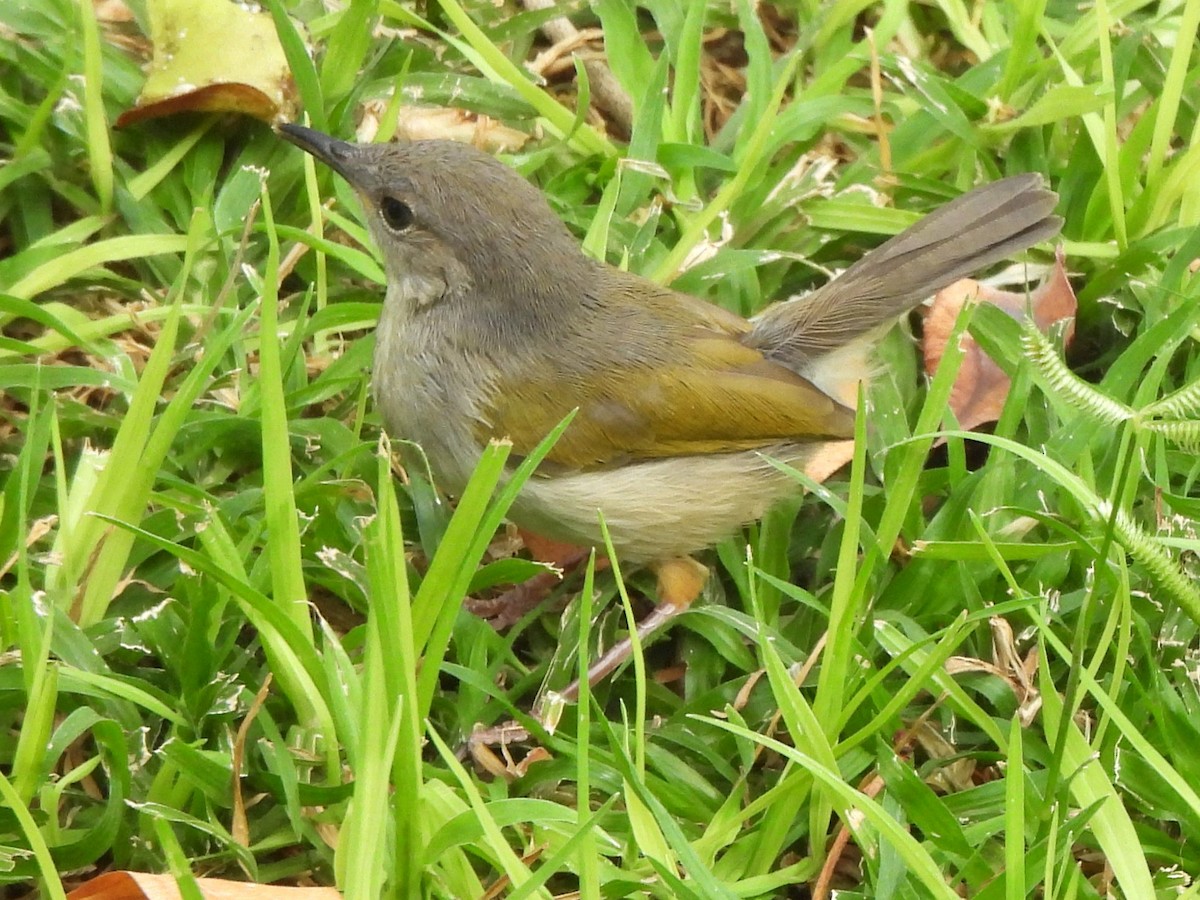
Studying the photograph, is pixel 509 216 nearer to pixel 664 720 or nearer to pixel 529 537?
pixel 529 537

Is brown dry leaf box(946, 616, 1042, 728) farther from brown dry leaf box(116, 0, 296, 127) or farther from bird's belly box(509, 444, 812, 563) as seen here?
brown dry leaf box(116, 0, 296, 127)

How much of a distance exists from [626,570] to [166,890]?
181 centimetres

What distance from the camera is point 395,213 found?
3912 millimetres

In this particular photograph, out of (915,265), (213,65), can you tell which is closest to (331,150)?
(213,65)

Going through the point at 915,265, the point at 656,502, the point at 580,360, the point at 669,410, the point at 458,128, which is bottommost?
the point at 656,502

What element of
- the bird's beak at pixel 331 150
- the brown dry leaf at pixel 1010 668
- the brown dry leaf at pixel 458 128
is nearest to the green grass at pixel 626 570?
the brown dry leaf at pixel 1010 668

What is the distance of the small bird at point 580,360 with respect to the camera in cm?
378

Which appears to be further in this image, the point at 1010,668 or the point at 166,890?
the point at 1010,668

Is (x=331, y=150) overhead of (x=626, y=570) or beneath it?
overhead

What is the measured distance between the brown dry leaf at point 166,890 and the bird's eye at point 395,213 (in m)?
1.93

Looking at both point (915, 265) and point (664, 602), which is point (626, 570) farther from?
point (915, 265)

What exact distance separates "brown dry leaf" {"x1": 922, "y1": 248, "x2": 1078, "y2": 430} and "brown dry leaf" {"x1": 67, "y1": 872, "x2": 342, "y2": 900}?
252cm

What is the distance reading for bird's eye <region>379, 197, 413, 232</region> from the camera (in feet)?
12.7

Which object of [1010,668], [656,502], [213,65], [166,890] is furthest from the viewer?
[213,65]
